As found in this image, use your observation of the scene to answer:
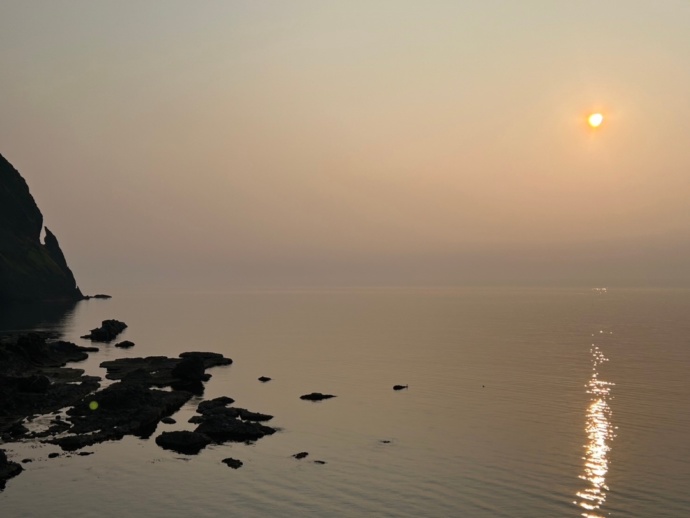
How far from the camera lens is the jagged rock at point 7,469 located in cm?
4375

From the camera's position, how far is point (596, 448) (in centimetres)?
5353

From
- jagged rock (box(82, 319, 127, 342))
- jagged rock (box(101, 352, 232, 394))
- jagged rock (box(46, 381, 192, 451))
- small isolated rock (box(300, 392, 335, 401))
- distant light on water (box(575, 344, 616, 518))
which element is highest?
distant light on water (box(575, 344, 616, 518))

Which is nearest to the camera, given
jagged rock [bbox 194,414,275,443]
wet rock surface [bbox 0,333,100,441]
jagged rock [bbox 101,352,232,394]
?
jagged rock [bbox 194,414,275,443]

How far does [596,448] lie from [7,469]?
5008 centimetres

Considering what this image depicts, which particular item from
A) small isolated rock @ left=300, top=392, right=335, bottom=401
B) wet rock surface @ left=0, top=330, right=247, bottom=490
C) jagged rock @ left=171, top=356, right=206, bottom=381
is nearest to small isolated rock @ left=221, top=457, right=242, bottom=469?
wet rock surface @ left=0, top=330, right=247, bottom=490

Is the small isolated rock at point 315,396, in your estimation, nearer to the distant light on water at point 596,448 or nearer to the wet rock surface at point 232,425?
the wet rock surface at point 232,425

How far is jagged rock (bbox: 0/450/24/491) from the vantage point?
43750 millimetres

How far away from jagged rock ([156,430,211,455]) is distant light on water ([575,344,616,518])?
32.5m

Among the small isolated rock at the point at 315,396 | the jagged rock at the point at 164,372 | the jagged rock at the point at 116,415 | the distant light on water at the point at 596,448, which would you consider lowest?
the jagged rock at the point at 164,372

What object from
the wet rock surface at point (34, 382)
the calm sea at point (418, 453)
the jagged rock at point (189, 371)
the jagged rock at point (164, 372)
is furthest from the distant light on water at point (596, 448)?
the jagged rock at point (189, 371)

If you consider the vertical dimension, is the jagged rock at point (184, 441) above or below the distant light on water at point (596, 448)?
below

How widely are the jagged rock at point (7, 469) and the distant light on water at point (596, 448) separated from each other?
4166cm

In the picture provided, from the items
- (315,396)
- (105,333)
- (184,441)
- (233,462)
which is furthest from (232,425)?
(105,333)

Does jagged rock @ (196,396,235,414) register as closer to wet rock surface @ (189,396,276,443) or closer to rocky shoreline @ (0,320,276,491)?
rocky shoreline @ (0,320,276,491)
